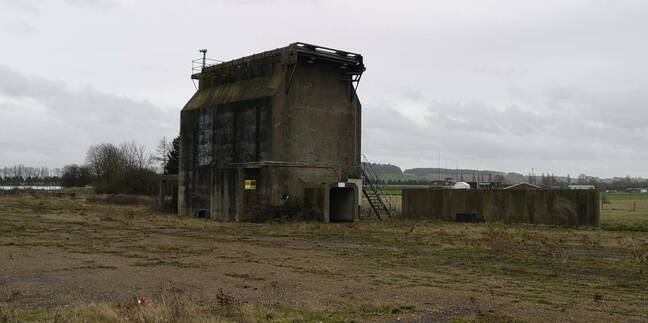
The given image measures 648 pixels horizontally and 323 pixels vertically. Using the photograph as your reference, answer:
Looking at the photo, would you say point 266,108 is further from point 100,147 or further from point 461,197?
point 100,147

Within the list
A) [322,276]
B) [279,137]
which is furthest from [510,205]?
[322,276]

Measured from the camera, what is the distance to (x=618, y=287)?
13.0 metres

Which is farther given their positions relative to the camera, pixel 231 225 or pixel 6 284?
pixel 231 225

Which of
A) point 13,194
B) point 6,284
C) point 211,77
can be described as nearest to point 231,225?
point 211,77

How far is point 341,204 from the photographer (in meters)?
36.6

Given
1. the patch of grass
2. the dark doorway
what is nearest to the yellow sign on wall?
the dark doorway

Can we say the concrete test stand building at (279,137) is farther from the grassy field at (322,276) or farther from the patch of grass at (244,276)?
the patch of grass at (244,276)

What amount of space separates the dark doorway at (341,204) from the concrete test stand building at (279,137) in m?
0.06

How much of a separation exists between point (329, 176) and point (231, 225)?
25.5ft

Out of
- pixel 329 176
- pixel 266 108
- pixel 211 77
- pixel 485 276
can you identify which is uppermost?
pixel 211 77

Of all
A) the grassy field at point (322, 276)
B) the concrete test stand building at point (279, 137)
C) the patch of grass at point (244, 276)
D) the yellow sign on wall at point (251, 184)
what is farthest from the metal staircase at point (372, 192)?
the patch of grass at point (244, 276)

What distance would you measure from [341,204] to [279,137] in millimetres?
5741

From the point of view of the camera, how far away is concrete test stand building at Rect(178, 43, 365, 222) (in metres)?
34.7

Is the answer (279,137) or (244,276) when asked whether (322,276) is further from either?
(279,137)
